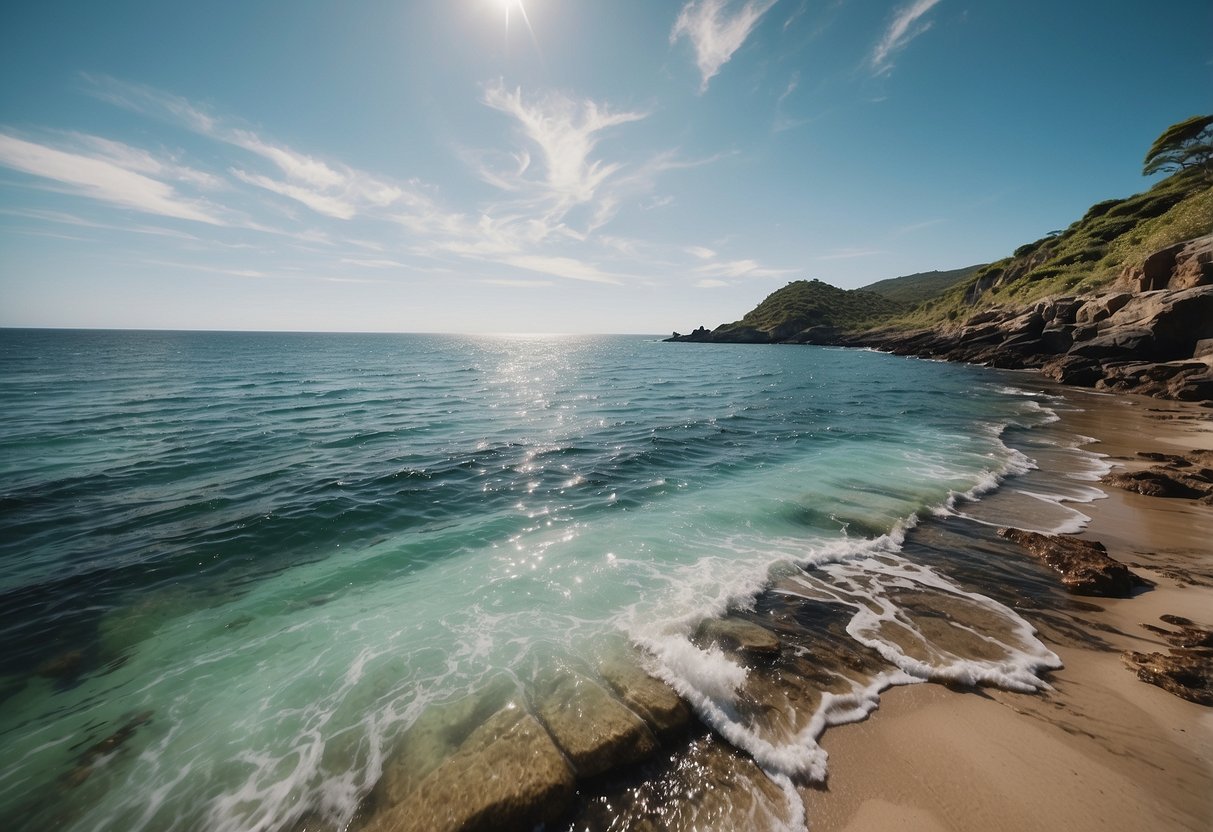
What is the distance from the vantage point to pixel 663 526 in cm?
1202

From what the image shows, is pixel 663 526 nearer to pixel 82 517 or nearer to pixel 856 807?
pixel 856 807

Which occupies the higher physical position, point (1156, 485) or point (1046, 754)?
point (1156, 485)

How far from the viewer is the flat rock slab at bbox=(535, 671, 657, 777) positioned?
5.05 m

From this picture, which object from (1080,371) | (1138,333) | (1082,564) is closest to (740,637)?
(1082,564)

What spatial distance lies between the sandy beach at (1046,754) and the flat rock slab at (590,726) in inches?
77.0

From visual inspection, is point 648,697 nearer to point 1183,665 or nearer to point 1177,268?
point 1183,665

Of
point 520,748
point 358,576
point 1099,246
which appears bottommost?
point 358,576

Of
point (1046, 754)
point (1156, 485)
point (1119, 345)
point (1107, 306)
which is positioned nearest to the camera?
point (1046, 754)

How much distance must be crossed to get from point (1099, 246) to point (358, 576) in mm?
86380

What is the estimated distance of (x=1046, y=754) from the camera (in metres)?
4.98

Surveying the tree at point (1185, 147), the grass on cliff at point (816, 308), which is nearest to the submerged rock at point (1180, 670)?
the tree at point (1185, 147)

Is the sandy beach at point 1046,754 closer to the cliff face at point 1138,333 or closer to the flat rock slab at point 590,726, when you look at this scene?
the flat rock slab at point 590,726

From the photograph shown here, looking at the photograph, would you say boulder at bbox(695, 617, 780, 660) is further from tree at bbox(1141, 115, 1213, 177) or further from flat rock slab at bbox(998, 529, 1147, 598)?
tree at bbox(1141, 115, 1213, 177)

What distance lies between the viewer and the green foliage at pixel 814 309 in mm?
126938
